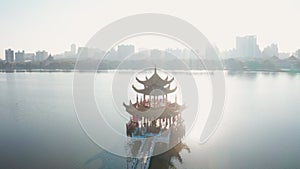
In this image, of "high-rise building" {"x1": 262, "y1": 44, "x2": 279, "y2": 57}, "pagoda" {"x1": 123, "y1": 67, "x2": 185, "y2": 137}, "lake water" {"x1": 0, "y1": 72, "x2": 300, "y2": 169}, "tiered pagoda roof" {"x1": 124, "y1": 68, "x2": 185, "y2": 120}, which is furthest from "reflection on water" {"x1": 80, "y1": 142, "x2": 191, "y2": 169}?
"high-rise building" {"x1": 262, "y1": 44, "x2": 279, "y2": 57}

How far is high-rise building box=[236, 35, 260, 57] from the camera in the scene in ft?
285

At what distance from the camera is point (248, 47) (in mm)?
88438

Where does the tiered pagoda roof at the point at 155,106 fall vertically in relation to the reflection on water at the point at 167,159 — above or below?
above

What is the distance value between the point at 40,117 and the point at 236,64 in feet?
189

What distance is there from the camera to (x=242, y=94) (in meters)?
30.3

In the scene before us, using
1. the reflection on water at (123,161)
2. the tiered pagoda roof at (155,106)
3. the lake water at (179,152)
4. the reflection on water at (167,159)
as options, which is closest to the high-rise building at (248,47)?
the lake water at (179,152)

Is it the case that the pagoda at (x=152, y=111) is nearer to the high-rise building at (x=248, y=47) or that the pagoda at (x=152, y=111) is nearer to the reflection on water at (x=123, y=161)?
the reflection on water at (x=123, y=161)

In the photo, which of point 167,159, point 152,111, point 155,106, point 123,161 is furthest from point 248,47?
point 123,161

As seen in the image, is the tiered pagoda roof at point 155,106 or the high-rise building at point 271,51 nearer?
the tiered pagoda roof at point 155,106

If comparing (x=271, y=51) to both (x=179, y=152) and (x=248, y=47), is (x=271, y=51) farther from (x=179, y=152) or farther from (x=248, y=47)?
(x=179, y=152)

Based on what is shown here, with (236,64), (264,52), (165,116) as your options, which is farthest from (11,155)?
(264,52)

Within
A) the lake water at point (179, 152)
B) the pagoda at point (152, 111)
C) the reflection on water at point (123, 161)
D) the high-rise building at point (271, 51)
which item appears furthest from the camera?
the high-rise building at point (271, 51)

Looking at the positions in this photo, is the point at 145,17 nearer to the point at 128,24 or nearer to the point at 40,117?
the point at 128,24

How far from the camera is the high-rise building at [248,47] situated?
285 ft
